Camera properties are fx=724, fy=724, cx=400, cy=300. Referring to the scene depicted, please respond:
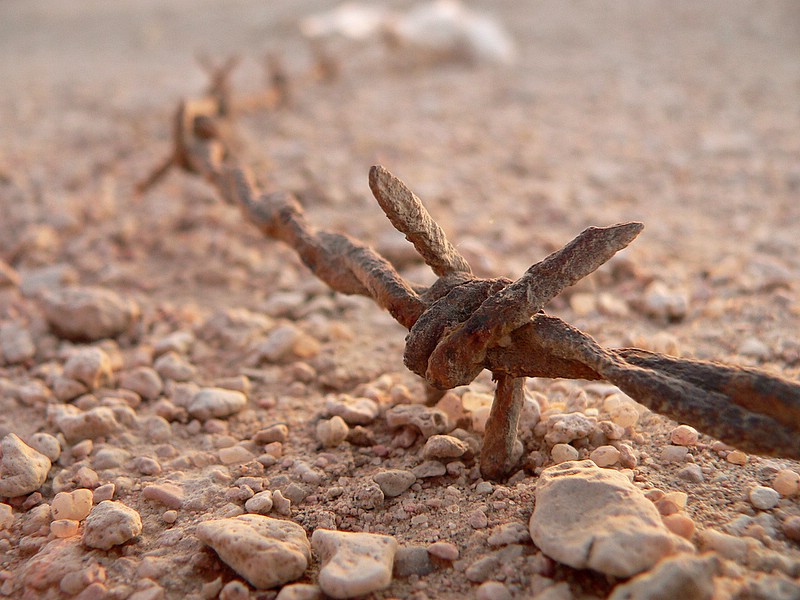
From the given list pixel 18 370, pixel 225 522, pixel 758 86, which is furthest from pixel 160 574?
pixel 758 86

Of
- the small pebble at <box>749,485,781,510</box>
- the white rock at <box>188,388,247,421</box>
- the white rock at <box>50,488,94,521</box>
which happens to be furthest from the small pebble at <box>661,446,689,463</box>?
the white rock at <box>50,488,94,521</box>

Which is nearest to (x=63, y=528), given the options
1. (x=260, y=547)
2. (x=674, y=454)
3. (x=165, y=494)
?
(x=165, y=494)

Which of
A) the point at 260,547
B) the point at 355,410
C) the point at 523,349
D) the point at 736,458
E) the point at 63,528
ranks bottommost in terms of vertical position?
the point at 63,528

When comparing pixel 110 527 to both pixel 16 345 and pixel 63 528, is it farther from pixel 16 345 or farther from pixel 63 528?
pixel 16 345

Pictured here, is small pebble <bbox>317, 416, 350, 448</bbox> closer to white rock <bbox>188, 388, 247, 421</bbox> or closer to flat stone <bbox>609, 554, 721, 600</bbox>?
white rock <bbox>188, 388, 247, 421</bbox>

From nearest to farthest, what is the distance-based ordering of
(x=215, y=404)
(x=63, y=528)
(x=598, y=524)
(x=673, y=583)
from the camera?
(x=673, y=583) → (x=598, y=524) → (x=63, y=528) → (x=215, y=404)

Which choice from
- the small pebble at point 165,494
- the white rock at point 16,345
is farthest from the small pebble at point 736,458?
the white rock at point 16,345

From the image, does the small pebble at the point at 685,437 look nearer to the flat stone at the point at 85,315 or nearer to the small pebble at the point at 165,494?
the small pebble at the point at 165,494
